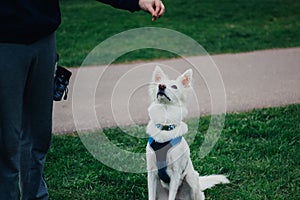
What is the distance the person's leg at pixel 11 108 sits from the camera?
274 centimetres

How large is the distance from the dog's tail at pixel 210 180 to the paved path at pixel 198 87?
163 centimetres

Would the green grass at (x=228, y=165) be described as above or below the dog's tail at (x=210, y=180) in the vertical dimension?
below

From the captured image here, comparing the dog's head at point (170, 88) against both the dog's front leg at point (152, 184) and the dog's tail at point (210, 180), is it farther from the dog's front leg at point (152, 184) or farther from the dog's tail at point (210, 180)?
the dog's tail at point (210, 180)

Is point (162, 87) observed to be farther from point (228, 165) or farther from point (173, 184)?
point (228, 165)

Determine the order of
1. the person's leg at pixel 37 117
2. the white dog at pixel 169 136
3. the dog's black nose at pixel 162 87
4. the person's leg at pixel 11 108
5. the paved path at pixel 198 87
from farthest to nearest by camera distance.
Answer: the paved path at pixel 198 87
the white dog at pixel 169 136
the dog's black nose at pixel 162 87
the person's leg at pixel 37 117
the person's leg at pixel 11 108

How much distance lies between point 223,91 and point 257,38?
10.2 feet

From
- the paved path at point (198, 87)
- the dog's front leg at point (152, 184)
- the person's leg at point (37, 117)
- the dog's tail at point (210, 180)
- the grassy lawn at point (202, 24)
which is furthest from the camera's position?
the grassy lawn at point (202, 24)

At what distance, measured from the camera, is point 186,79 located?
3451 mm

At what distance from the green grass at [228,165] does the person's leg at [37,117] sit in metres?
0.80

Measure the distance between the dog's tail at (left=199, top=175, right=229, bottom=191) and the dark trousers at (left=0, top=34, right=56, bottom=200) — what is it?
1.38 m

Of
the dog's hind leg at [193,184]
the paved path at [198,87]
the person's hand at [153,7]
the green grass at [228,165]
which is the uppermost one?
the person's hand at [153,7]

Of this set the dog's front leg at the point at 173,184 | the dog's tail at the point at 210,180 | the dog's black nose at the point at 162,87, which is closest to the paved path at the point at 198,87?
the dog's tail at the point at 210,180

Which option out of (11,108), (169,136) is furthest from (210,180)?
(11,108)

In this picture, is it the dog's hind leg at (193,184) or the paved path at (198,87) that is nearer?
the dog's hind leg at (193,184)
